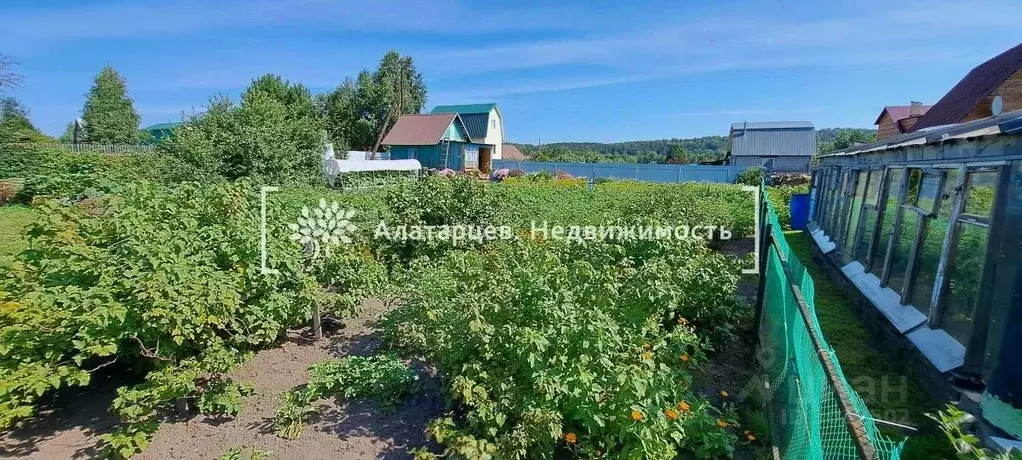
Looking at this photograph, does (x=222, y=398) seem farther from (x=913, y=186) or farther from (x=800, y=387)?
(x=913, y=186)

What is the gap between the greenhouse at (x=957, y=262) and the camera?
3.06 metres

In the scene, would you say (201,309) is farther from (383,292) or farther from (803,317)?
(803,317)

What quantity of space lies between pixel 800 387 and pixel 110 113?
52.5 meters

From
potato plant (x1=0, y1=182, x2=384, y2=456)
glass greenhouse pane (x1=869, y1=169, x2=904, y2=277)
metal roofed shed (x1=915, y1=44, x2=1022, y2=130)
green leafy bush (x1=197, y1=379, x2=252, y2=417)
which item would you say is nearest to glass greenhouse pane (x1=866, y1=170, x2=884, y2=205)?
glass greenhouse pane (x1=869, y1=169, x2=904, y2=277)

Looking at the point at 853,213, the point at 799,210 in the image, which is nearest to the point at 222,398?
the point at 853,213

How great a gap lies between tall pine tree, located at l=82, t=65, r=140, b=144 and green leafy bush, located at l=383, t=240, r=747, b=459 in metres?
42.5

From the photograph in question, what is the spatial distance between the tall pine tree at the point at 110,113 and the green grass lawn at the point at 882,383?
44.2m

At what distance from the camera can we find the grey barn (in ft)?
122

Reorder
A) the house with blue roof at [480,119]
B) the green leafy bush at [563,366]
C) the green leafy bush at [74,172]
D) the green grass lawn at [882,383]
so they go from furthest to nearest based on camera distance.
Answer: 1. the house with blue roof at [480,119]
2. the green leafy bush at [74,172]
3. the green grass lawn at [882,383]
4. the green leafy bush at [563,366]

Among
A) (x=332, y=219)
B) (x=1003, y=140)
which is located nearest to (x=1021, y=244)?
(x=1003, y=140)

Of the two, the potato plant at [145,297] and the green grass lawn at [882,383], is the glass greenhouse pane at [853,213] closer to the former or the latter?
the green grass lawn at [882,383]

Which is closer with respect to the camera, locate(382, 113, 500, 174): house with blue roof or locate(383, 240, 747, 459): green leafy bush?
locate(383, 240, 747, 459): green leafy bush

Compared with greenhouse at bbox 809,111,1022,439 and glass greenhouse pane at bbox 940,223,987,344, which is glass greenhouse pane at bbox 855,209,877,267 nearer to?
greenhouse at bbox 809,111,1022,439

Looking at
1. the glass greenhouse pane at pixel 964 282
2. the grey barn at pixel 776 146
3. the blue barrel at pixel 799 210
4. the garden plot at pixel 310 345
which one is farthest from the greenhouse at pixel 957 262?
the grey barn at pixel 776 146
